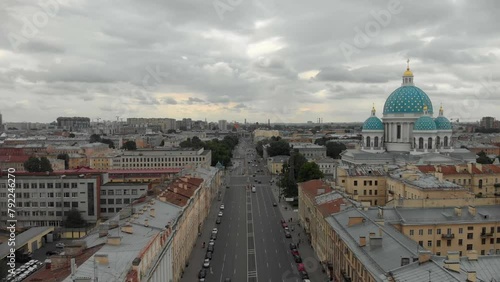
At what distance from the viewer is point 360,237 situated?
31938mm

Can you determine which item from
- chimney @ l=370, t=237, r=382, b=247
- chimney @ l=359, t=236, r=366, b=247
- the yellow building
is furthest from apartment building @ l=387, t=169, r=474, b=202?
chimney @ l=370, t=237, r=382, b=247

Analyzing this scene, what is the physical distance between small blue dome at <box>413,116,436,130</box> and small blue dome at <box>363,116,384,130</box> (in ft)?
26.0

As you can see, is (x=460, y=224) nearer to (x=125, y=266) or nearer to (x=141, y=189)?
(x=125, y=266)

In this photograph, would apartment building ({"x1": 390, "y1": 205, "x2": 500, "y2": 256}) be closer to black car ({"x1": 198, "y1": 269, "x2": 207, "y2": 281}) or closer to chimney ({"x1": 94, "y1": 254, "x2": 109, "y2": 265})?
black car ({"x1": 198, "y1": 269, "x2": 207, "y2": 281})

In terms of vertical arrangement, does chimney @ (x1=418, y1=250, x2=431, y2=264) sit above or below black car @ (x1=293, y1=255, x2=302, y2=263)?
above

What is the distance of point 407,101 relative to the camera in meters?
86.7

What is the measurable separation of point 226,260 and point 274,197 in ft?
128

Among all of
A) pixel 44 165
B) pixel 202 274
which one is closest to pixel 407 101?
pixel 202 274

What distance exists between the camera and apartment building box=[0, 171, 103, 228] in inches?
2441

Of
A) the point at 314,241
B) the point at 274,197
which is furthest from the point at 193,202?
the point at 274,197

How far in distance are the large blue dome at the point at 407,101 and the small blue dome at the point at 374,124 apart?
246cm

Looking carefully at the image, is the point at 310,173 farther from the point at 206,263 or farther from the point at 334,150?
the point at 334,150

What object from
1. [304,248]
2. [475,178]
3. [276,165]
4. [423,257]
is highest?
[475,178]

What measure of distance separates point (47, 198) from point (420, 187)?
4879 centimetres
